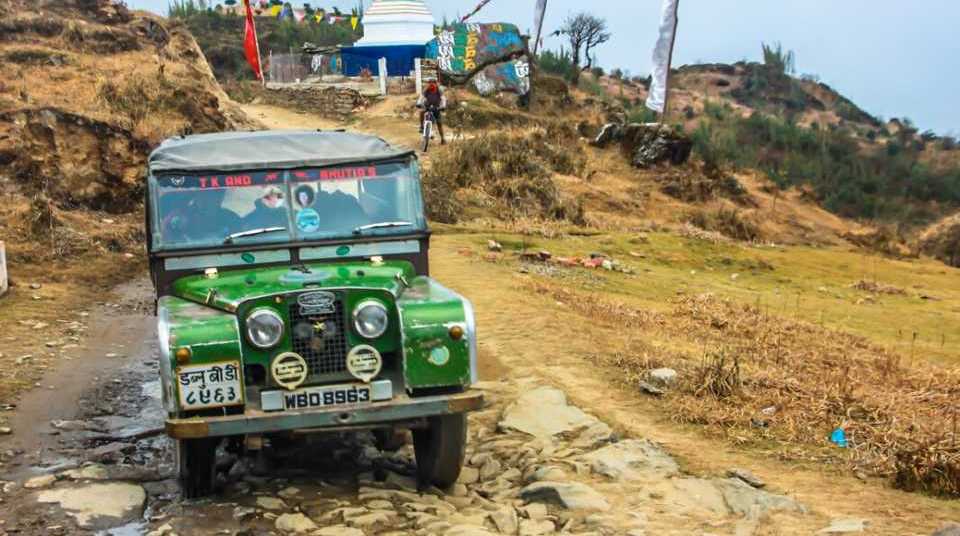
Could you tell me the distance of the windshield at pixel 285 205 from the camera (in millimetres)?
6875

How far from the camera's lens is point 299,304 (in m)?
5.96

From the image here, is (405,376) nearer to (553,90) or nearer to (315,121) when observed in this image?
(315,121)

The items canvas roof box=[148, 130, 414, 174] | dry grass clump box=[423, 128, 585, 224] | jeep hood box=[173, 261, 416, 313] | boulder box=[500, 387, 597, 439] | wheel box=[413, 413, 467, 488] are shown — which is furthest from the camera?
dry grass clump box=[423, 128, 585, 224]

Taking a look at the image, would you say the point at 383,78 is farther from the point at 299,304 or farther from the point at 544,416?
the point at 299,304

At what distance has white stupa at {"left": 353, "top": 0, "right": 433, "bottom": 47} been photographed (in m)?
39.6

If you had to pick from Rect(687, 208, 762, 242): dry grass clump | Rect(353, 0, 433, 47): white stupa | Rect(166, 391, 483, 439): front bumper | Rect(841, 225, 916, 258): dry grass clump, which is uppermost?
Rect(353, 0, 433, 47): white stupa

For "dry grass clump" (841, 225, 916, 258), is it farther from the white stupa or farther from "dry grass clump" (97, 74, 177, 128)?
the white stupa

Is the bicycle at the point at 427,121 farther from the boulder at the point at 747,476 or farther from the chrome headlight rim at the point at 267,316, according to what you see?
the chrome headlight rim at the point at 267,316

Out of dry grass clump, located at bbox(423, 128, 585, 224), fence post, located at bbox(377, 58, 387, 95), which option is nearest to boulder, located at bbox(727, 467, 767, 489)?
dry grass clump, located at bbox(423, 128, 585, 224)

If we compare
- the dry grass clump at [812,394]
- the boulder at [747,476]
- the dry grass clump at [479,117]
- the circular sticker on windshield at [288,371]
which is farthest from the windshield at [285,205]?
the dry grass clump at [479,117]

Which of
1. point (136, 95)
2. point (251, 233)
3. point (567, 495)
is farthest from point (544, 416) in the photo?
point (136, 95)

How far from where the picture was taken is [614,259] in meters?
18.0

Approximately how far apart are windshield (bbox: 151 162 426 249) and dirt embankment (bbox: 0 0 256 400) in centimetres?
285

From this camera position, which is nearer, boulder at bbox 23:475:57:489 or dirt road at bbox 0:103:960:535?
dirt road at bbox 0:103:960:535
